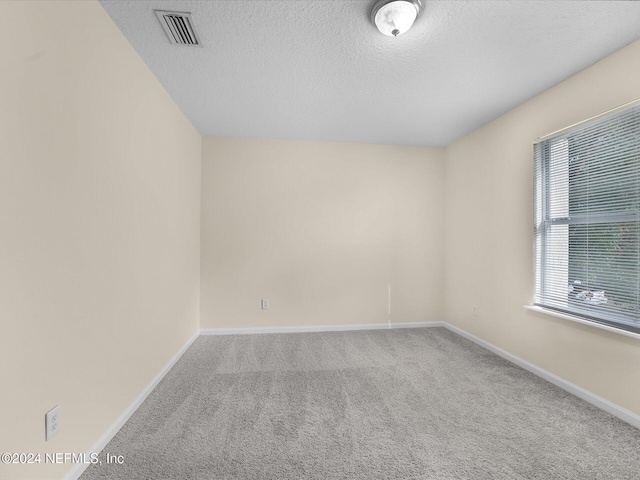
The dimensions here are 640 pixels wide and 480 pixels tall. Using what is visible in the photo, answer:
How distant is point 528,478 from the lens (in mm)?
1551

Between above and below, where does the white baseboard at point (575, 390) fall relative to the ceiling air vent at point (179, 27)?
below

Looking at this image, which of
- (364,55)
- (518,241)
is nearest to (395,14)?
(364,55)

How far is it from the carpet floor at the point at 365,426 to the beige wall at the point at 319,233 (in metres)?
1.08

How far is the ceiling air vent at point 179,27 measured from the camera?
Answer: 1.80 metres

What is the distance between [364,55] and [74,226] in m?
2.15

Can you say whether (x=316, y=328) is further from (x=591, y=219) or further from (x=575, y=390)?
(x=591, y=219)

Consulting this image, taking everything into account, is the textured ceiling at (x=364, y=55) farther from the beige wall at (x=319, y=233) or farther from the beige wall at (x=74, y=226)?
the beige wall at (x=319, y=233)

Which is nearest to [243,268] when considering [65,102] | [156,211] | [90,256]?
[156,211]

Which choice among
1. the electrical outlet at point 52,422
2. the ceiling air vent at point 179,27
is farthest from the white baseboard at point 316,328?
the ceiling air vent at point 179,27

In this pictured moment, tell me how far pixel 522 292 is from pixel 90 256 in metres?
3.59

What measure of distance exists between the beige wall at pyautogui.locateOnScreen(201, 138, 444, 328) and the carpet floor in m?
1.08

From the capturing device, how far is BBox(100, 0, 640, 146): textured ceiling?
178cm

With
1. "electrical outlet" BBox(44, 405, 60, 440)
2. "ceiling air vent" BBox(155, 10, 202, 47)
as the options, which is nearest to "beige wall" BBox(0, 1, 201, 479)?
"electrical outlet" BBox(44, 405, 60, 440)

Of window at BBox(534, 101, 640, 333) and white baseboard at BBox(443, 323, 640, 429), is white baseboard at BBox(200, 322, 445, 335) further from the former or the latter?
window at BBox(534, 101, 640, 333)
